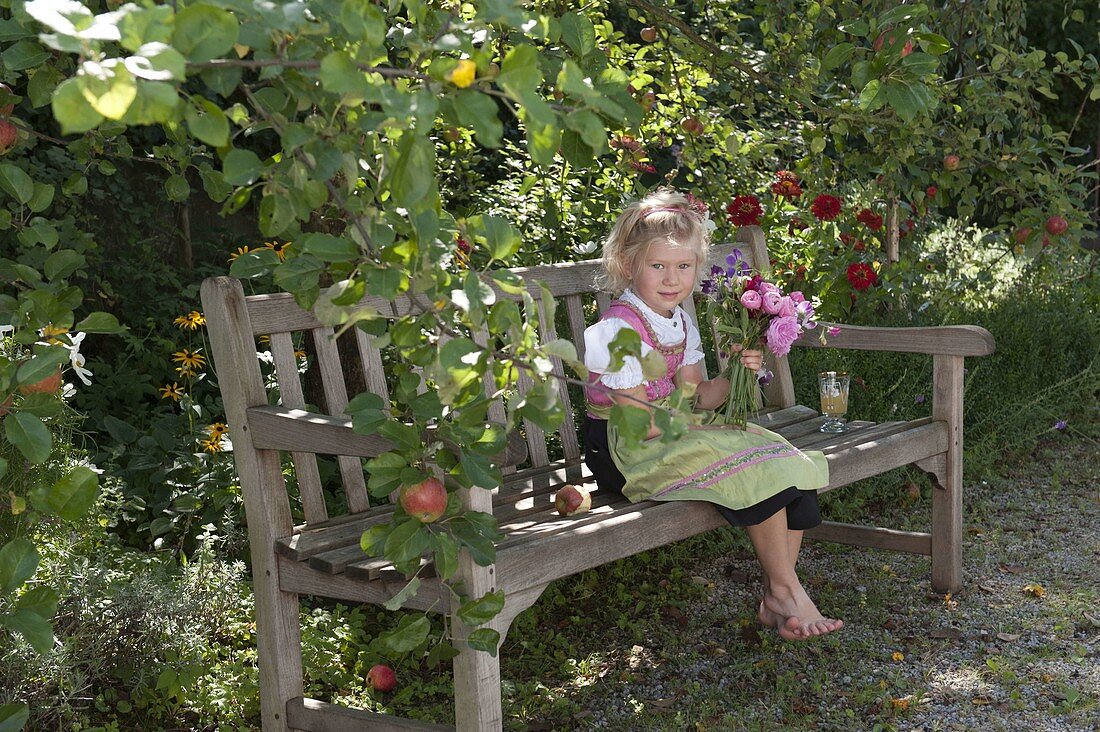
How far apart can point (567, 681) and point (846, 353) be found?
2001 millimetres

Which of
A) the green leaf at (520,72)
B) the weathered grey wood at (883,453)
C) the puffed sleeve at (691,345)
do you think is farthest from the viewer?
the puffed sleeve at (691,345)

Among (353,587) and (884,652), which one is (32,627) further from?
(884,652)

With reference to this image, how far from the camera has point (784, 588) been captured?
2.75 m

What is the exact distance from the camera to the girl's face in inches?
109

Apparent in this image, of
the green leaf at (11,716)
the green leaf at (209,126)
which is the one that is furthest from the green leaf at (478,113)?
the green leaf at (11,716)


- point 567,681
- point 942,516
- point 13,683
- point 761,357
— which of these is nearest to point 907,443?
point 942,516

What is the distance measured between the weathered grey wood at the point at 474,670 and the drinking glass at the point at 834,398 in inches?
57.9

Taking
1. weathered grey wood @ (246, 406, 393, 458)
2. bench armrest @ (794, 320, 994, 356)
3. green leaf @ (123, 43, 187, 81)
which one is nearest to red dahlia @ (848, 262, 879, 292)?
bench armrest @ (794, 320, 994, 356)

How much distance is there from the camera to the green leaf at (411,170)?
1251mm

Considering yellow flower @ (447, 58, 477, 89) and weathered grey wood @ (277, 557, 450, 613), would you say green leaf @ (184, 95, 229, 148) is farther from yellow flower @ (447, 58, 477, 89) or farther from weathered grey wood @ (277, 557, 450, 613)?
weathered grey wood @ (277, 557, 450, 613)

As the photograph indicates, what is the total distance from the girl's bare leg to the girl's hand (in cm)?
34

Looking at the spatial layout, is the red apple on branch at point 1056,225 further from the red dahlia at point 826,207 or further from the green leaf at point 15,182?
the green leaf at point 15,182

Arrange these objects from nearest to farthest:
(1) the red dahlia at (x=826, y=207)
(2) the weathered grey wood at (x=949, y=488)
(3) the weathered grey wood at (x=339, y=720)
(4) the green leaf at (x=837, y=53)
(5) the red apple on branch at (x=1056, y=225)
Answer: (3) the weathered grey wood at (x=339, y=720) < (4) the green leaf at (x=837, y=53) < (2) the weathered grey wood at (x=949, y=488) < (5) the red apple on branch at (x=1056, y=225) < (1) the red dahlia at (x=826, y=207)

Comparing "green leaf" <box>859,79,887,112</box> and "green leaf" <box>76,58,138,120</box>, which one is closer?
"green leaf" <box>76,58,138,120</box>
